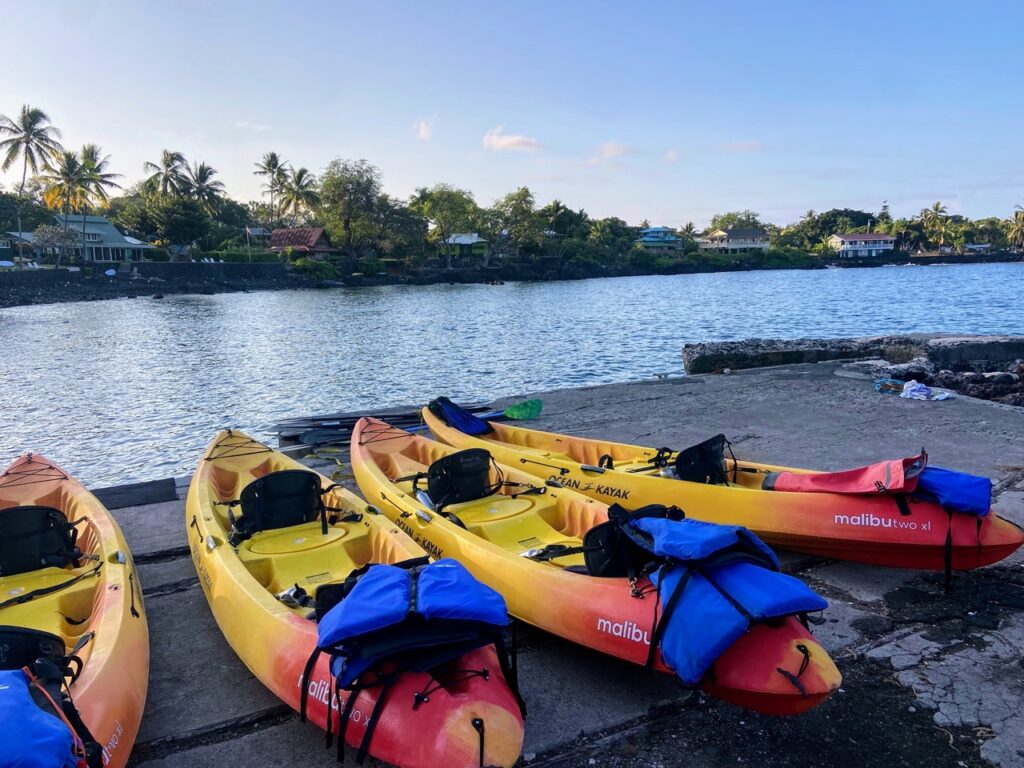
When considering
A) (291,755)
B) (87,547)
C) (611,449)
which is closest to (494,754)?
(291,755)

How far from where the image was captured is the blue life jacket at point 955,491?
188 inches

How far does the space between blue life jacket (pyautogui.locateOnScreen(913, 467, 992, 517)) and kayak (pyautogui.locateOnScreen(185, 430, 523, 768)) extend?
364cm

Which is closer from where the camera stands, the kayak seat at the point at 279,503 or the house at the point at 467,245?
the kayak seat at the point at 279,503

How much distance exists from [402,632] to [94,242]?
71.9 meters

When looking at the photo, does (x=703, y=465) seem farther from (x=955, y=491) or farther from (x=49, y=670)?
(x=49, y=670)

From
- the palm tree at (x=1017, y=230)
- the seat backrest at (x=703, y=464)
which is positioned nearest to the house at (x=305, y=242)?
the seat backrest at (x=703, y=464)

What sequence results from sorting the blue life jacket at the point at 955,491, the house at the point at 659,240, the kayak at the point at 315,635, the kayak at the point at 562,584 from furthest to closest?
the house at the point at 659,240
the blue life jacket at the point at 955,491
the kayak at the point at 562,584
the kayak at the point at 315,635

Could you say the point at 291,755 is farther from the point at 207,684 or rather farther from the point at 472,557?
the point at 472,557

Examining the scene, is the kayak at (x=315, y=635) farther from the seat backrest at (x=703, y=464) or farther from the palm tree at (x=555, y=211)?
the palm tree at (x=555, y=211)

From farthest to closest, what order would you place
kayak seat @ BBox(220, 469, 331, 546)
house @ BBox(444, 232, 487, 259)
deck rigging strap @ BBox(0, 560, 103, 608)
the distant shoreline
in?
house @ BBox(444, 232, 487, 259), the distant shoreline, kayak seat @ BBox(220, 469, 331, 546), deck rigging strap @ BBox(0, 560, 103, 608)

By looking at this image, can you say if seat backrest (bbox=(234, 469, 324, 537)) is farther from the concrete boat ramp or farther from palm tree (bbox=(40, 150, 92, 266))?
palm tree (bbox=(40, 150, 92, 266))

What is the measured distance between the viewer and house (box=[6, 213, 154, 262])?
58.6m

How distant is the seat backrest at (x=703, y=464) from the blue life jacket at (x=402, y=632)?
3512 mm

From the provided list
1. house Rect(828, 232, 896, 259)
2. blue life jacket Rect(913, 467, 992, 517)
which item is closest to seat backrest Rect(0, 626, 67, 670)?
blue life jacket Rect(913, 467, 992, 517)
